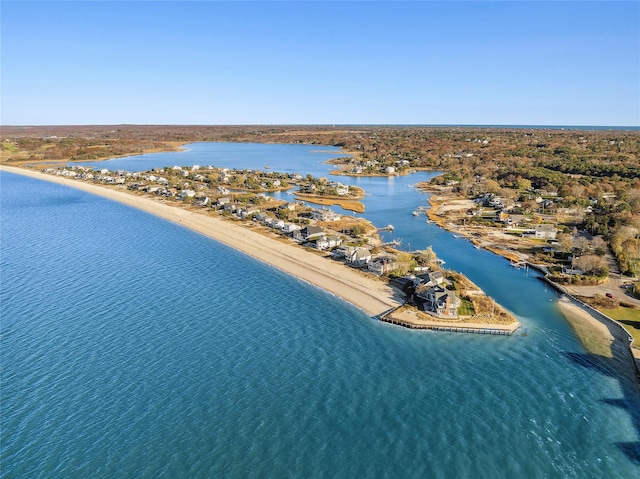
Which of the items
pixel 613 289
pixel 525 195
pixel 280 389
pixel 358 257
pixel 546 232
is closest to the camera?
pixel 280 389

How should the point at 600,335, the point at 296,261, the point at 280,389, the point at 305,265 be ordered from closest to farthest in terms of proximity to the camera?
the point at 280,389, the point at 600,335, the point at 305,265, the point at 296,261

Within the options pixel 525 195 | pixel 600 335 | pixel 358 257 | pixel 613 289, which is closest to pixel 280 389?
pixel 358 257

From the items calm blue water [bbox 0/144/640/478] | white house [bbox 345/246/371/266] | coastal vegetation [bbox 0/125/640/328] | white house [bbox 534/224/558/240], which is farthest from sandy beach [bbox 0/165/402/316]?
white house [bbox 534/224/558/240]

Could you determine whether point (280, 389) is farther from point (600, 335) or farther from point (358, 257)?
point (600, 335)

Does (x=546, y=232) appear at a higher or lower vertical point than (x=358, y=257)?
lower

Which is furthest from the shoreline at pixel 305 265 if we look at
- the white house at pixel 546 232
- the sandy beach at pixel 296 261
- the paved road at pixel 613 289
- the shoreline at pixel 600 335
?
the white house at pixel 546 232

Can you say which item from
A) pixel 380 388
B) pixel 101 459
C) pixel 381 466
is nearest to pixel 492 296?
pixel 380 388

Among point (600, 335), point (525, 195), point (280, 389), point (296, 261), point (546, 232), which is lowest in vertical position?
point (296, 261)

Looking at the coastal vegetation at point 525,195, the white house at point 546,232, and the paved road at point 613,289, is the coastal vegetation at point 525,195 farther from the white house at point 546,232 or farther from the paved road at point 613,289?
the paved road at point 613,289
